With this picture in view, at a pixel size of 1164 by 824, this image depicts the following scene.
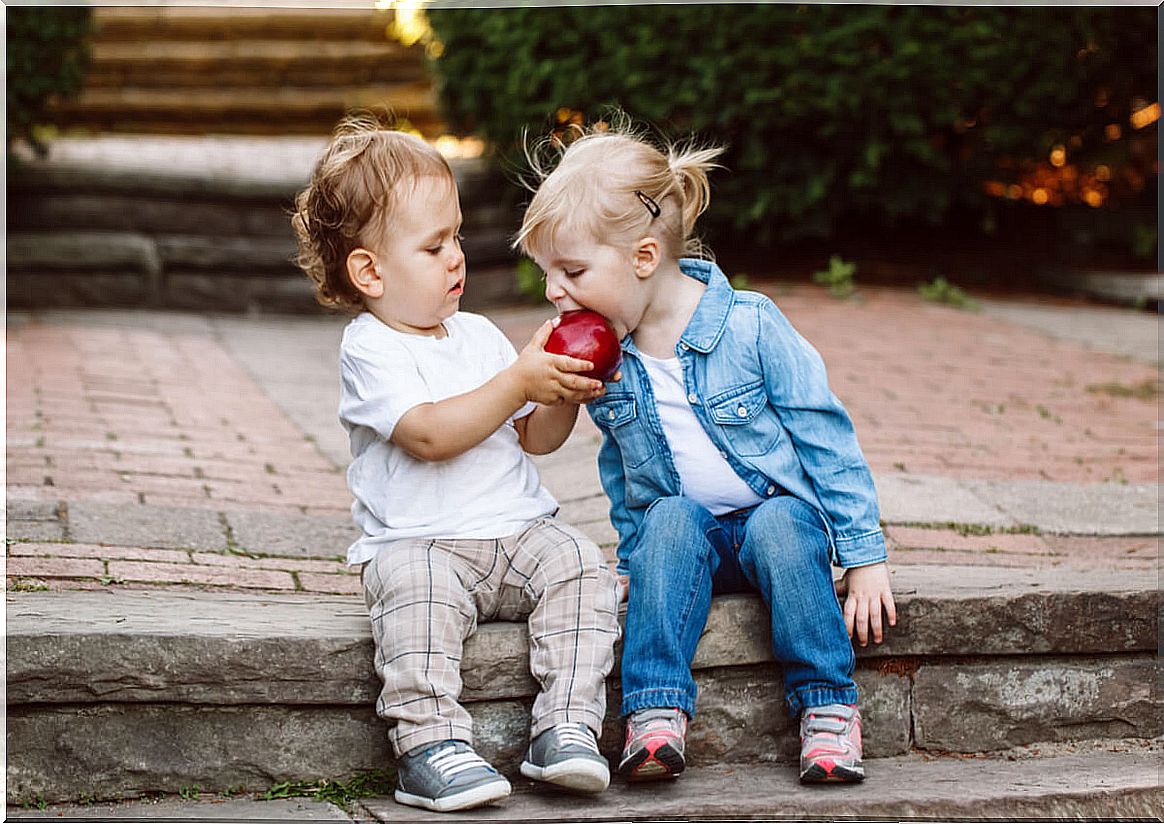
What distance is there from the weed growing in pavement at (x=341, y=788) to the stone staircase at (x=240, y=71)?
25.9ft

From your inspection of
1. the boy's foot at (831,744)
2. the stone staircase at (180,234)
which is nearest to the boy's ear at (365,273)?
the boy's foot at (831,744)

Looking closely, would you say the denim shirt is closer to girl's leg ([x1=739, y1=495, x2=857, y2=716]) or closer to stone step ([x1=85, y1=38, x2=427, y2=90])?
girl's leg ([x1=739, y1=495, x2=857, y2=716])

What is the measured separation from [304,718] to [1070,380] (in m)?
3.60

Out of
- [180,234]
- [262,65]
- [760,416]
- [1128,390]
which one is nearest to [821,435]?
[760,416]

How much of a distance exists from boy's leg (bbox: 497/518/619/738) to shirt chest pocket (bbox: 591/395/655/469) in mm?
200

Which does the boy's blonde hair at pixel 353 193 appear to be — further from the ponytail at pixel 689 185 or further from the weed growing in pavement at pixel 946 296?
the weed growing in pavement at pixel 946 296

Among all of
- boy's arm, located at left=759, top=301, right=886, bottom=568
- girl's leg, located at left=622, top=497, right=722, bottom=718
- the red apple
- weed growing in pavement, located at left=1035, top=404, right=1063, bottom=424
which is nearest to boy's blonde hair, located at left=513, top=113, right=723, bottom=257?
the red apple

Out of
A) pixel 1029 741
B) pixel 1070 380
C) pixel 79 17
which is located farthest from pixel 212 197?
pixel 1029 741

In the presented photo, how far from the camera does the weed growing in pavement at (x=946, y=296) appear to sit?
6.42 metres

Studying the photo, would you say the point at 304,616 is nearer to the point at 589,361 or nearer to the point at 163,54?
the point at 589,361

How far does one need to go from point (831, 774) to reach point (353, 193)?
4.24ft

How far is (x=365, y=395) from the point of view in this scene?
2410mm

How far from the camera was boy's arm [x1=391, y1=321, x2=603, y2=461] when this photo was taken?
2326 mm

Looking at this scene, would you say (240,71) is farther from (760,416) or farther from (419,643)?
(419,643)
